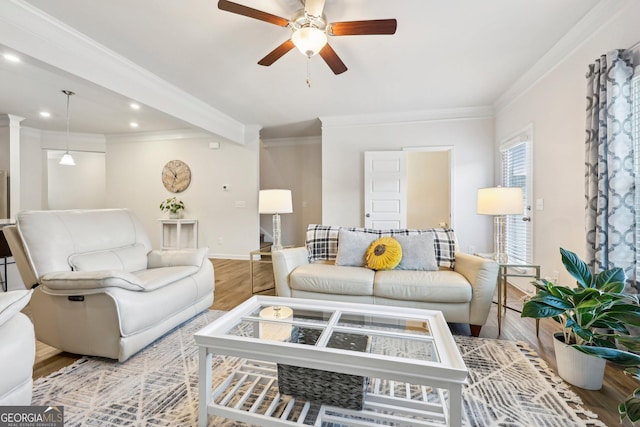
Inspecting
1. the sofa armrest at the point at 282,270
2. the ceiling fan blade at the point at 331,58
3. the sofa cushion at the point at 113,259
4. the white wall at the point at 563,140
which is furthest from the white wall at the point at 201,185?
the white wall at the point at 563,140

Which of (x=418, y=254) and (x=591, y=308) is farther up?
(x=418, y=254)

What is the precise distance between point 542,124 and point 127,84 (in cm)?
447

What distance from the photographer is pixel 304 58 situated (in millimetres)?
2883

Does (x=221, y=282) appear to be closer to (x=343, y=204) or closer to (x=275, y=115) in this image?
(x=343, y=204)

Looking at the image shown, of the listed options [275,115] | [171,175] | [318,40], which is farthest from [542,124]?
[171,175]

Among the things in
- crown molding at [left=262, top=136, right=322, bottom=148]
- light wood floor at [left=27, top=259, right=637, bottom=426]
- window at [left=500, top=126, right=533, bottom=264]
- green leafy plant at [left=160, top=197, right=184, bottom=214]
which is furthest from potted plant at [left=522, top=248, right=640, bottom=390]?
green leafy plant at [left=160, top=197, right=184, bottom=214]

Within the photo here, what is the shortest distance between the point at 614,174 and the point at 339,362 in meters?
2.27

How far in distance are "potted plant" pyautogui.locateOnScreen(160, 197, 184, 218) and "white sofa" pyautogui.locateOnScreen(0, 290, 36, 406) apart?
4.72 meters

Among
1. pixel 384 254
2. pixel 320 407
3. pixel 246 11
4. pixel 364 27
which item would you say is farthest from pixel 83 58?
pixel 320 407

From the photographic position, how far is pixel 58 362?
1871 millimetres

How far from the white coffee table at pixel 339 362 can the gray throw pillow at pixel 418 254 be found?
1005mm

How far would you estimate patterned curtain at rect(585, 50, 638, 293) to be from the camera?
73.8 inches

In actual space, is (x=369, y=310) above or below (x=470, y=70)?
below

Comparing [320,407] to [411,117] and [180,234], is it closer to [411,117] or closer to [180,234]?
[411,117]
